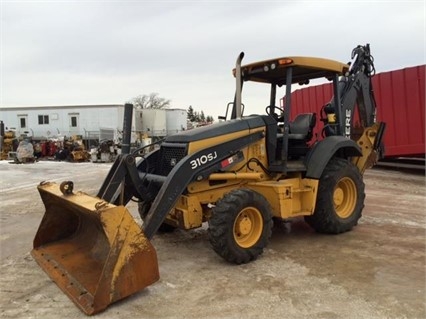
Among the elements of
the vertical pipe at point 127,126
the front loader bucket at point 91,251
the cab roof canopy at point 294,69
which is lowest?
the front loader bucket at point 91,251

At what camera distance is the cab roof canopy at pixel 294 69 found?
211 inches

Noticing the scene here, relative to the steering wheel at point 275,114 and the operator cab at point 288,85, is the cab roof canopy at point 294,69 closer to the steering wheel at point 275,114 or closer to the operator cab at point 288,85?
the operator cab at point 288,85

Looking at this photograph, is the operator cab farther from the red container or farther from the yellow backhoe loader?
the red container

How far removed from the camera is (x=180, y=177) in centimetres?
454

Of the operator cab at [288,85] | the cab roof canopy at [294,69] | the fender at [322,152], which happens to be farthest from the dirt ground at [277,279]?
the cab roof canopy at [294,69]

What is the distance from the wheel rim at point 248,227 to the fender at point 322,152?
1.09 m

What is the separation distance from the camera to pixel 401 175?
12.0 meters

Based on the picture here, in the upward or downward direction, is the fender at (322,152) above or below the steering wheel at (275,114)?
below

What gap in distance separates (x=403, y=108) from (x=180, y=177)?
859 centimetres

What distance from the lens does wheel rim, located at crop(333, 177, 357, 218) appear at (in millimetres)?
6012

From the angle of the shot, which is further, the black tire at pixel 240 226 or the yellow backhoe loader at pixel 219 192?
the black tire at pixel 240 226

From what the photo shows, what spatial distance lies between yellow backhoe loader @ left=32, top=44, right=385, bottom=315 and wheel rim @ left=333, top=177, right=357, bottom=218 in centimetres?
1

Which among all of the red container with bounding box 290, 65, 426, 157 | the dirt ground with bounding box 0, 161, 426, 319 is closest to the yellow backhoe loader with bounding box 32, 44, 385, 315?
the dirt ground with bounding box 0, 161, 426, 319

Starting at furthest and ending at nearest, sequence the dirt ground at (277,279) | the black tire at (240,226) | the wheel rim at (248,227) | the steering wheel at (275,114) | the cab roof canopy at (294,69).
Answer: the steering wheel at (275,114) < the cab roof canopy at (294,69) < the wheel rim at (248,227) < the black tire at (240,226) < the dirt ground at (277,279)
